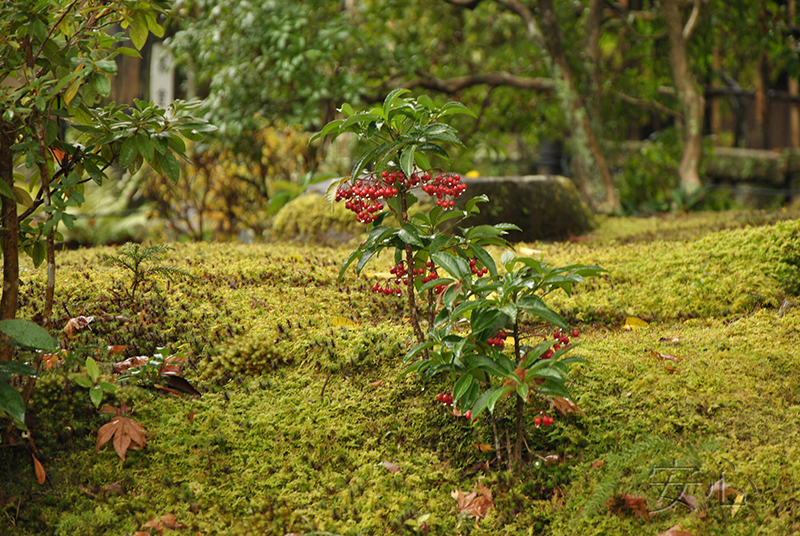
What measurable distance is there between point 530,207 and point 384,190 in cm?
349

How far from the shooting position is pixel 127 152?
2289mm

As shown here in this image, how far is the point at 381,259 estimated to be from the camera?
435 centimetres

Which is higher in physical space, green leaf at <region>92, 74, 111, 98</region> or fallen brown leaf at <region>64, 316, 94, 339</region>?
green leaf at <region>92, 74, 111, 98</region>

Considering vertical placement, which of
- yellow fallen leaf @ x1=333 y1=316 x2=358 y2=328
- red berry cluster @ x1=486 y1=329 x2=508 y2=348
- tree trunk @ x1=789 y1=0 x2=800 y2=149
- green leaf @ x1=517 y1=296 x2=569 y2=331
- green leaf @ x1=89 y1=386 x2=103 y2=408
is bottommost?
green leaf @ x1=89 y1=386 x2=103 y2=408

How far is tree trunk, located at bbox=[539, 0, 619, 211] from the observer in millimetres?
7293

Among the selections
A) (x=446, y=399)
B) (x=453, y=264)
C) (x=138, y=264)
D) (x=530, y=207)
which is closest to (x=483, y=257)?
(x=453, y=264)

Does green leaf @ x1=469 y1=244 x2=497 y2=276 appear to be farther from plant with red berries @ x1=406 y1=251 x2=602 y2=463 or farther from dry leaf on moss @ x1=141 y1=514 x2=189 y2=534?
dry leaf on moss @ x1=141 y1=514 x2=189 y2=534

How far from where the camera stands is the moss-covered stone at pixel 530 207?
538 centimetres

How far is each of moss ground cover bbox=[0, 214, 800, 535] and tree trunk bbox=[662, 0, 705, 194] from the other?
4518 mm

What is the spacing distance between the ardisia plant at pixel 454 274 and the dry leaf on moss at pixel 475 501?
172mm

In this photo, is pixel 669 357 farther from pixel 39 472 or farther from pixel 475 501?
pixel 39 472

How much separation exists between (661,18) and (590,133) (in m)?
2.27

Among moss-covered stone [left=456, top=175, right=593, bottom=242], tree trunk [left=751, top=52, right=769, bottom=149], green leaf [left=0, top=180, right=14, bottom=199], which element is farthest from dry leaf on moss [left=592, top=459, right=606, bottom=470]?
tree trunk [left=751, top=52, right=769, bottom=149]

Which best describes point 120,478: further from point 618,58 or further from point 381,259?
point 618,58
